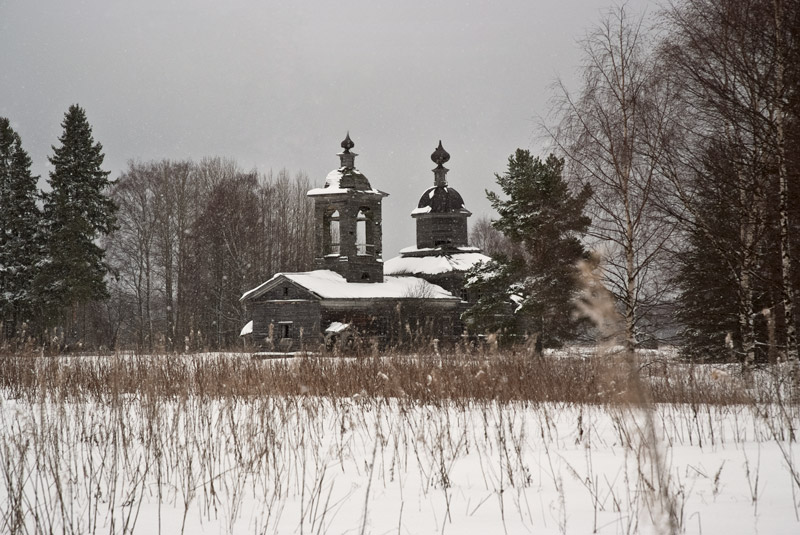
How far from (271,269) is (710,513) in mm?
38909

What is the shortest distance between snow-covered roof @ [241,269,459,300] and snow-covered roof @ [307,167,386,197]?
3.93m

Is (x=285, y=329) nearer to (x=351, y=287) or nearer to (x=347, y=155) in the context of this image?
(x=351, y=287)

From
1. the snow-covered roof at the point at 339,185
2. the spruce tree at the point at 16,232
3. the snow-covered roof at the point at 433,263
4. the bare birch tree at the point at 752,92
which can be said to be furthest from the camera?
the snow-covered roof at the point at 433,263

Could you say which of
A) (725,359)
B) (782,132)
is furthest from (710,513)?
(725,359)

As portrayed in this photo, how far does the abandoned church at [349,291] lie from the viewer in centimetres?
Answer: 2975

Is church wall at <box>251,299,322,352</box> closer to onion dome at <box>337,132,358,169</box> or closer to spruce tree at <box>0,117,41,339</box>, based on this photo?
onion dome at <box>337,132,358,169</box>

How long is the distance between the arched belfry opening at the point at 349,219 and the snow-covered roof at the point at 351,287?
23.5 inches

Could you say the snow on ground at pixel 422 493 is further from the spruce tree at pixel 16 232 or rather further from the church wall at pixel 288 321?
the spruce tree at pixel 16 232

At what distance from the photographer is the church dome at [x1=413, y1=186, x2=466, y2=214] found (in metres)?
38.3

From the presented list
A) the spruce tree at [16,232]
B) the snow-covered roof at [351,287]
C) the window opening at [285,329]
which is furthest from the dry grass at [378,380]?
the spruce tree at [16,232]

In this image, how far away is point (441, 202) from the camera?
126 ft

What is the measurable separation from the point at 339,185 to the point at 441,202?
9.19m

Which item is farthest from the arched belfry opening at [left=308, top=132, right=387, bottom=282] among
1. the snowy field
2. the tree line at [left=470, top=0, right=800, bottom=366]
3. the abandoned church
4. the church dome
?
the snowy field

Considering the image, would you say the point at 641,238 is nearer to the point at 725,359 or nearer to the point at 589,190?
the point at 589,190
